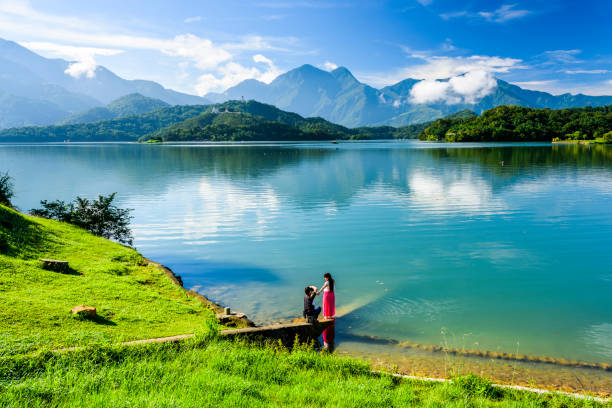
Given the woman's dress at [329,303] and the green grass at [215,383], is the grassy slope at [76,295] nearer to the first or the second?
the green grass at [215,383]

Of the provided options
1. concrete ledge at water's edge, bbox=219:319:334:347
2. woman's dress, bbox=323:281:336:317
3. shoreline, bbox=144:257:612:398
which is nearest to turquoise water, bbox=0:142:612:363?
shoreline, bbox=144:257:612:398

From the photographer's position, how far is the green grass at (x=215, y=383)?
21.6ft

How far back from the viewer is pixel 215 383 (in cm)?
739

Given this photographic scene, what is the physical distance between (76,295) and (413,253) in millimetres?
18284

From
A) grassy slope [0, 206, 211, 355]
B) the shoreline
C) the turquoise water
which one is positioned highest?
grassy slope [0, 206, 211, 355]

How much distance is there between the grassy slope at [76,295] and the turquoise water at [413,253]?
338 cm

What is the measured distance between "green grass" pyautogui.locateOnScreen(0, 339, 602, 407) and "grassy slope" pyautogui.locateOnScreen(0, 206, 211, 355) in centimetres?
103

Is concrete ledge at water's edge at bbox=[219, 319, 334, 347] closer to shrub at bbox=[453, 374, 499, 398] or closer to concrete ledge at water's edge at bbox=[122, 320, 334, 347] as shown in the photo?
concrete ledge at water's edge at bbox=[122, 320, 334, 347]

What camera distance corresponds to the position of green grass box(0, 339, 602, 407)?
6.57 meters

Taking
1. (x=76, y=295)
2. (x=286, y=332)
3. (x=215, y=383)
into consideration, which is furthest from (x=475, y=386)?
(x=76, y=295)

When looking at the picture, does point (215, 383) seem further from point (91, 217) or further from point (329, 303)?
point (91, 217)

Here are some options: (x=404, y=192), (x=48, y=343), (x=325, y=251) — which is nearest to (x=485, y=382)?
(x=48, y=343)

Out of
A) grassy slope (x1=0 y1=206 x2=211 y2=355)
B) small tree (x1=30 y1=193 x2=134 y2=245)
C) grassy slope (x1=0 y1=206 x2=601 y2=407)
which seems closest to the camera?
grassy slope (x1=0 y1=206 x2=601 y2=407)

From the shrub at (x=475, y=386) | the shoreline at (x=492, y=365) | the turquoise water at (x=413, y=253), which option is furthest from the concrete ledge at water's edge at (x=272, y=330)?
the shrub at (x=475, y=386)
